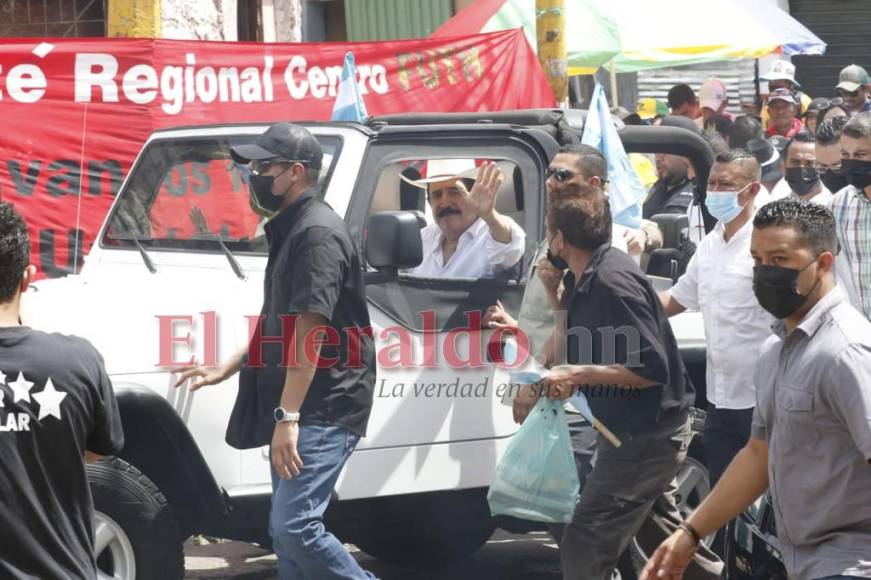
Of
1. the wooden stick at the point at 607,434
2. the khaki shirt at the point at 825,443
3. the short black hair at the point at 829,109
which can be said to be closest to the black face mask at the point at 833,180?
the wooden stick at the point at 607,434

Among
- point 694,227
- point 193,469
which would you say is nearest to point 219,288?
point 193,469

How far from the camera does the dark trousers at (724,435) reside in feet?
18.9

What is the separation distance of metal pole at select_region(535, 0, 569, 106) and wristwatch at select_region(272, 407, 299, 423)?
17.3ft

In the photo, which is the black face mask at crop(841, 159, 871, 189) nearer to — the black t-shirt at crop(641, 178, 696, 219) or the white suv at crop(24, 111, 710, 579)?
the white suv at crop(24, 111, 710, 579)

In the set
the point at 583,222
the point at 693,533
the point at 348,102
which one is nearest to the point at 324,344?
the point at 583,222

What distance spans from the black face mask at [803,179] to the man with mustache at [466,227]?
215 centimetres

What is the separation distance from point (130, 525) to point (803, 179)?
12.8 feet

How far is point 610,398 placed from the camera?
5.03 meters

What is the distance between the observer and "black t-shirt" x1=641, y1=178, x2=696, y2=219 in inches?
330

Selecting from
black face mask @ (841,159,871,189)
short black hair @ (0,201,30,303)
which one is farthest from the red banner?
short black hair @ (0,201,30,303)

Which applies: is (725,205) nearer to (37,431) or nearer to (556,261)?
(556,261)

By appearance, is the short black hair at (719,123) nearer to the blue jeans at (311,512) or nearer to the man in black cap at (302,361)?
the man in black cap at (302,361)

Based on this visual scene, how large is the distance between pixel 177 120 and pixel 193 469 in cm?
379

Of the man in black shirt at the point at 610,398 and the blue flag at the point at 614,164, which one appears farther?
the blue flag at the point at 614,164
